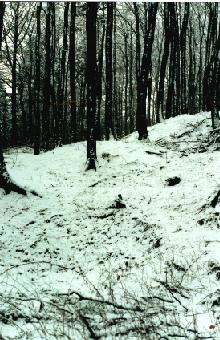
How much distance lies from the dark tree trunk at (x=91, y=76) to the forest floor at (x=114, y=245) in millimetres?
608

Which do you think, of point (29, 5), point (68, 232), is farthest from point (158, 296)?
point (29, 5)

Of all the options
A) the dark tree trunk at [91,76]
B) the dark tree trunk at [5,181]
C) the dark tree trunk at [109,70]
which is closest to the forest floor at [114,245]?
the dark tree trunk at [5,181]

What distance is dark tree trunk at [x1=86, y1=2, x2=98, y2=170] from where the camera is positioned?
11031mm

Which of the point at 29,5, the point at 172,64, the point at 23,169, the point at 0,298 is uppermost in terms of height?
the point at 29,5

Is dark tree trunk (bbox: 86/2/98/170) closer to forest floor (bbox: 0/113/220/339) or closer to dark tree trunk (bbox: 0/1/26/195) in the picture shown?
forest floor (bbox: 0/113/220/339)

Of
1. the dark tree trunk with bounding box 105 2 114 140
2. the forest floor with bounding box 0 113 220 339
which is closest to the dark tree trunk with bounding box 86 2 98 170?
the forest floor with bounding box 0 113 220 339

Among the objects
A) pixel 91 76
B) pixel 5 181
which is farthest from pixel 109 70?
pixel 5 181

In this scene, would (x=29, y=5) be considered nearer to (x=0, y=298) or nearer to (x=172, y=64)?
(x=172, y=64)

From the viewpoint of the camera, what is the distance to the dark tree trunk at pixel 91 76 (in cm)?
1103

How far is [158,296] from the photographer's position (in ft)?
17.0

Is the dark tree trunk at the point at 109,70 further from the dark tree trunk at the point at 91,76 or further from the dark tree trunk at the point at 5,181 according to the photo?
the dark tree trunk at the point at 5,181

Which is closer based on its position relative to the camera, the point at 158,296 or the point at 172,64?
the point at 158,296

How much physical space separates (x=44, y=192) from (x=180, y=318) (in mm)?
6106

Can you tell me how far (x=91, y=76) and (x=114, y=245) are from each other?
5.69 metres
